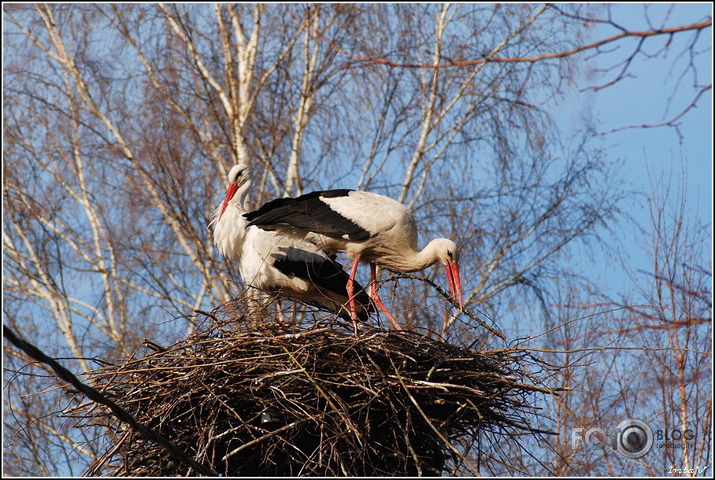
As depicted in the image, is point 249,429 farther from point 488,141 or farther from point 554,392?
point 488,141

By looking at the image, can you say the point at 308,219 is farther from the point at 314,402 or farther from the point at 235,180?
the point at 314,402

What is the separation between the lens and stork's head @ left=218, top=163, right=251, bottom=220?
694cm

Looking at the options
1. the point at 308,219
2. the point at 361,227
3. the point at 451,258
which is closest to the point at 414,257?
the point at 451,258

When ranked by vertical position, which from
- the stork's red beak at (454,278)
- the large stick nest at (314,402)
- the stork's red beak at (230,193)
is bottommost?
the large stick nest at (314,402)

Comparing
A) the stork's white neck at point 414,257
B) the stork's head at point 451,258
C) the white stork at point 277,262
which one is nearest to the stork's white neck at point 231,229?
the white stork at point 277,262

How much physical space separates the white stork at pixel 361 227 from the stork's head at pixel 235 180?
1.09m

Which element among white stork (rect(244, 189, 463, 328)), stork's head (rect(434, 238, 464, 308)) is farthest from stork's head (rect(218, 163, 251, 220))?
stork's head (rect(434, 238, 464, 308))

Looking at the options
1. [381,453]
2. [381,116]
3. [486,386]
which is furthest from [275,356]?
[381,116]

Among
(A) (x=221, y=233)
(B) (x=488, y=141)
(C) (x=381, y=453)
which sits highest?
(B) (x=488, y=141)

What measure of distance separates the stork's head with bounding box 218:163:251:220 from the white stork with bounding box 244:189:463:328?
1.09m

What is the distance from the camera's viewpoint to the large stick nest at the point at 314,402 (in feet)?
13.1

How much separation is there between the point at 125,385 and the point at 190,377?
1.66 ft

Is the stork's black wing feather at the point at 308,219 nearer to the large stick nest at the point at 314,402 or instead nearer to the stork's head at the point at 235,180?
the stork's head at the point at 235,180

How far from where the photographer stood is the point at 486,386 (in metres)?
4.28
